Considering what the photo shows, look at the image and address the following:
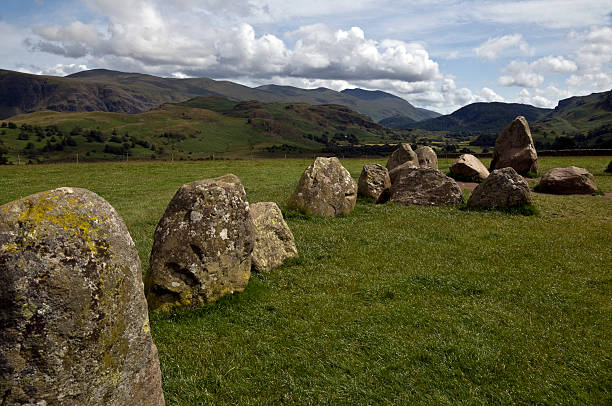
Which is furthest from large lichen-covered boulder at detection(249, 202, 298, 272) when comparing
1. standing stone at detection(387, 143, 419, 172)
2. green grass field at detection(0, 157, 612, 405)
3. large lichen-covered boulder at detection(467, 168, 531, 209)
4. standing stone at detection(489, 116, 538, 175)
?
standing stone at detection(489, 116, 538, 175)

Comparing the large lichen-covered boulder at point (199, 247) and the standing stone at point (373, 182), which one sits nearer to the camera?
the large lichen-covered boulder at point (199, 247)

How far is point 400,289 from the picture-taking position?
37.2ft

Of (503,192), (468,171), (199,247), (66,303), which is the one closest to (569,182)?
(468,171)

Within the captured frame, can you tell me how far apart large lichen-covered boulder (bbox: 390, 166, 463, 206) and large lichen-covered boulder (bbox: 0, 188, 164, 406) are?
64.5 ft

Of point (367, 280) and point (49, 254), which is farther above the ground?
point (49, 254)

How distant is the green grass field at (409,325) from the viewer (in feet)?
24.0

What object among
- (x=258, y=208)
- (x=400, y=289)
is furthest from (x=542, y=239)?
(x=258, y=208)

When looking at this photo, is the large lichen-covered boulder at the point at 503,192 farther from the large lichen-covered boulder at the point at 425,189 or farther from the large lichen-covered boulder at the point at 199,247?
the large lichen-covered boulder at the point at 199,247

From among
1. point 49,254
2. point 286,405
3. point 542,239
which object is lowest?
point 286,405

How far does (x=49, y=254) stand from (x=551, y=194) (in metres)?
30.1

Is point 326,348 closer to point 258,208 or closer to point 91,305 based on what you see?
point 91,305

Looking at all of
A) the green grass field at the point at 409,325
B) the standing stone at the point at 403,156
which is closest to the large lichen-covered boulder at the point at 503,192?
the green grass field at the point at 409,325

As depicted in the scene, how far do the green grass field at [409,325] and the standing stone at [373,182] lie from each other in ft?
24.4

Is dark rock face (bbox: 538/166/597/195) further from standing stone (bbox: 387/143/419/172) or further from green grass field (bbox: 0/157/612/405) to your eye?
green grass field (bbox: 0/157/612/405)
